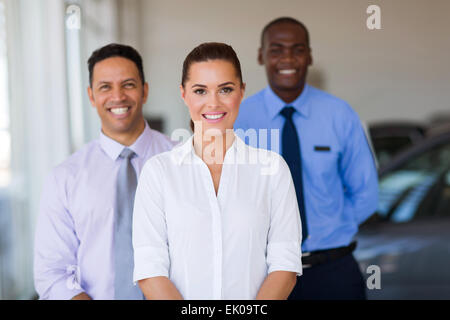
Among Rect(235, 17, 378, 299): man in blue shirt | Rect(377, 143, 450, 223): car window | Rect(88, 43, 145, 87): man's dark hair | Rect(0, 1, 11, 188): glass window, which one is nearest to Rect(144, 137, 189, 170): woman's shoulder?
Rect(88, 43, 145, 87): man's dark hair

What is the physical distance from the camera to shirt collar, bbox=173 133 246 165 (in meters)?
0.87

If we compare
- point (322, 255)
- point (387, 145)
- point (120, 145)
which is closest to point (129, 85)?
point (120, 145)

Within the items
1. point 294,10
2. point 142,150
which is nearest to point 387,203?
point 294,10

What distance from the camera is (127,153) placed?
1.07 meters

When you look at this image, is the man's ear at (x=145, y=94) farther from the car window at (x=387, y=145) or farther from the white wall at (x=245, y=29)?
the car window at (x=387, y=145)

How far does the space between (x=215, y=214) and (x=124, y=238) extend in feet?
1.00

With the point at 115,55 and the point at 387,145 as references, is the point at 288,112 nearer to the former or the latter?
the point at 115,55

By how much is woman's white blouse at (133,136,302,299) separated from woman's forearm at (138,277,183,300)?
0.01 m

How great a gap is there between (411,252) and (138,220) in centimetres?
169

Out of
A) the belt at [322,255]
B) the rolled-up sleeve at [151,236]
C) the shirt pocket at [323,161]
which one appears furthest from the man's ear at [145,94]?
the belt at [322,255]

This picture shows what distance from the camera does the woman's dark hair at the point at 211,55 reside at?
821 mm

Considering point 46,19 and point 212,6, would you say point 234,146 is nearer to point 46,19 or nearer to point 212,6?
point 212,6

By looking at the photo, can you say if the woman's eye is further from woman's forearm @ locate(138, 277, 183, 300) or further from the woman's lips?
woman's forearm @ locate(138, 277, 183, 300)

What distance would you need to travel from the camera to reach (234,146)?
0.87 m
